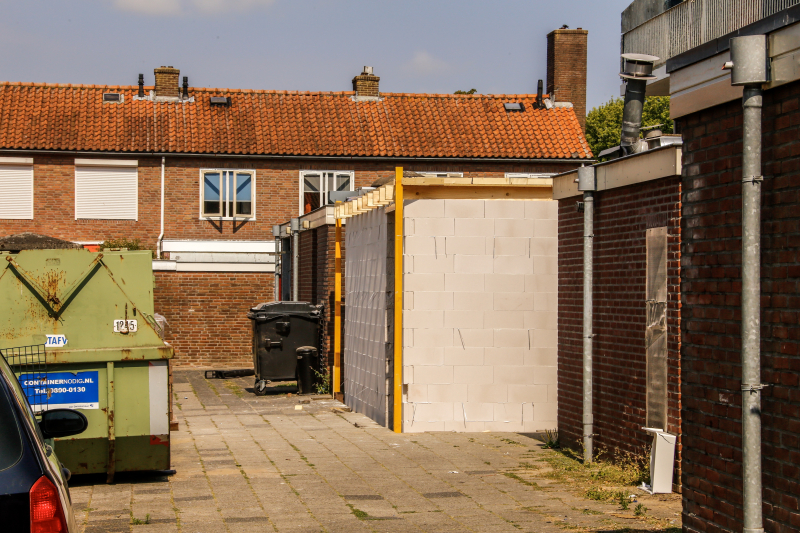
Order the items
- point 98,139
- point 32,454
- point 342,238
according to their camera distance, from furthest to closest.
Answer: point 98,139 → point 342,238 → point 32,454

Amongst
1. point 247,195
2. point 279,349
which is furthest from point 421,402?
point 247,195

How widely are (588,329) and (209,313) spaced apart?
705 inches

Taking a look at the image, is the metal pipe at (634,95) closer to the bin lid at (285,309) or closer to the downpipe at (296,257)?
the bin lid at (285,309)

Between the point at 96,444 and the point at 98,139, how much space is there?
77.1 ft

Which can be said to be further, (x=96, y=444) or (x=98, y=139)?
(x=98, y=139)

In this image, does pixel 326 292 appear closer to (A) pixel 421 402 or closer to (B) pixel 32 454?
(A) pixel 421 402

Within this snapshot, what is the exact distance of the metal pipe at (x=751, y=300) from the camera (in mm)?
4836

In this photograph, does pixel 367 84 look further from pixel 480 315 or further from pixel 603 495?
pixel 603 495

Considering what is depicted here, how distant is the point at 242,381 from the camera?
71.0 feet

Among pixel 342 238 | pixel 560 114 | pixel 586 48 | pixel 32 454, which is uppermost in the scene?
pixel 586 48

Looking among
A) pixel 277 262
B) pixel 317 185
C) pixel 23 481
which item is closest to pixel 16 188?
pixel 317 185

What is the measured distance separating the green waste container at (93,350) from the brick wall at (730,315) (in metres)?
5.42

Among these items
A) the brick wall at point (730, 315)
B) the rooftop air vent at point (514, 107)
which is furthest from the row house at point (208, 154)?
the brick wall at point (730, 315)

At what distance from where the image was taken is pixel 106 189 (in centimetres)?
3075
